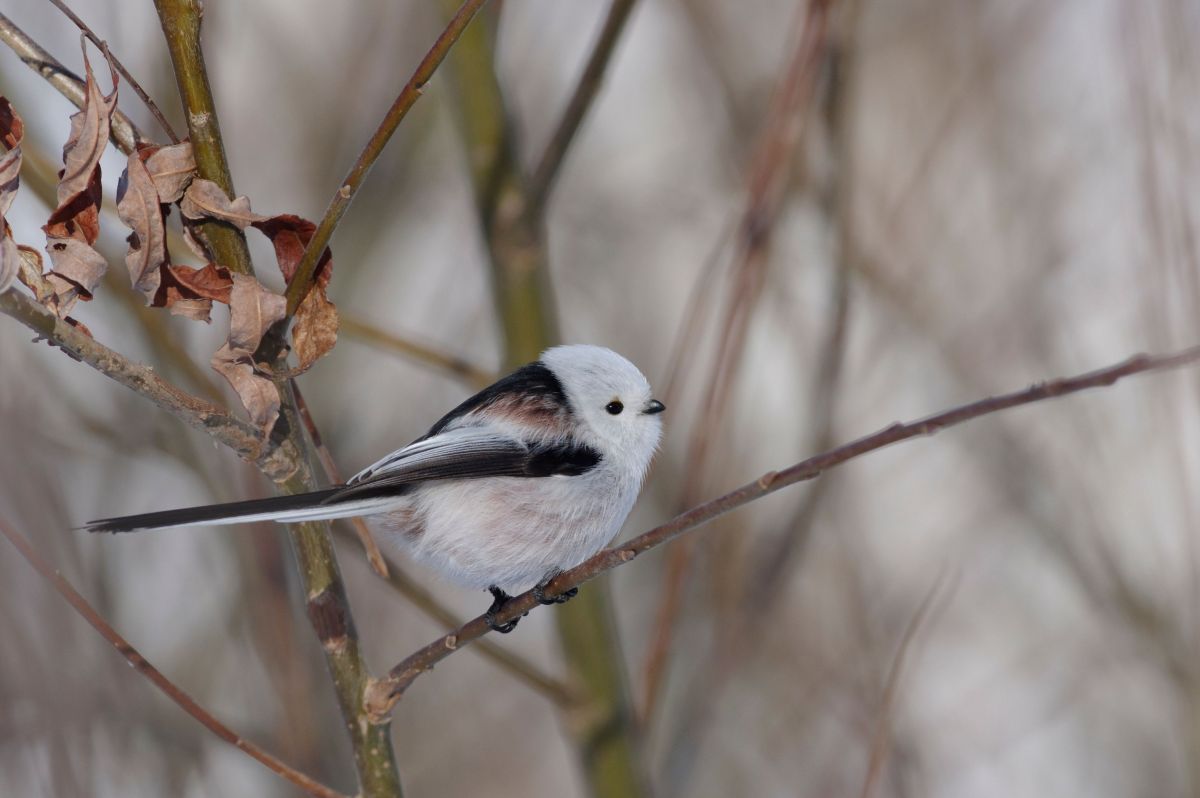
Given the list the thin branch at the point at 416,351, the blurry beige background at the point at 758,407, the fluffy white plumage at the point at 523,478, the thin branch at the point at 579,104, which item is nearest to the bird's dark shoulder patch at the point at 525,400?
the fluffy white plumage at the point at 523,478

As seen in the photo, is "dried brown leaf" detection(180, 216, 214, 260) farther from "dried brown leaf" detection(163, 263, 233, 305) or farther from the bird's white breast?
the bird's white breast

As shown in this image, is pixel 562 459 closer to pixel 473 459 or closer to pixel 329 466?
pixel 473 459

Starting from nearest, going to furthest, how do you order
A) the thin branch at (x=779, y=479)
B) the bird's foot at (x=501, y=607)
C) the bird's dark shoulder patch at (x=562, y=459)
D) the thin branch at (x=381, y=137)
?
1. the thin branch at (x=779, y=479)
2. the thin branch at (x=381, y=137)
3. the bird's foot at (x=501, y=607)
4. the bird's dark shoulder patch at (x=562, y=459)

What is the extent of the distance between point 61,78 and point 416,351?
85 centimetres

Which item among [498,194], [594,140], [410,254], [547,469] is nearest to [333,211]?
[547,469]

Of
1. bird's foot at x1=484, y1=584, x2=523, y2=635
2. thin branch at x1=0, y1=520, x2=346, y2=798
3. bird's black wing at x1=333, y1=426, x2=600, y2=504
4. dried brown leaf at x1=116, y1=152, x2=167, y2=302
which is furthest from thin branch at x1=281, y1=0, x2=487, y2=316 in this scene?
bird's foot at x1=484, y1=584, x2=523, y2=635

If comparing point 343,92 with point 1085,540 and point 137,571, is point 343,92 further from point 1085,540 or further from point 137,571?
point 1085,540

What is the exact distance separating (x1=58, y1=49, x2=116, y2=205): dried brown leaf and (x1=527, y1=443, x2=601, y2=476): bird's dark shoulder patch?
99 centimetres

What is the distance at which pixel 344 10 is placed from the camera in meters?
5.24

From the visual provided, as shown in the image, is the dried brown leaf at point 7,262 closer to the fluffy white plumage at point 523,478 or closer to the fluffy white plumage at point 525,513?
the fluffy white plumage at point 523,478

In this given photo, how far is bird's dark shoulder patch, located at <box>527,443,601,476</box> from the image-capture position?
2.02 m

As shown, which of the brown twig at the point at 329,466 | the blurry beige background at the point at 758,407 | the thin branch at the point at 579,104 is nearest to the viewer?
the brown twig at the point at 329,466

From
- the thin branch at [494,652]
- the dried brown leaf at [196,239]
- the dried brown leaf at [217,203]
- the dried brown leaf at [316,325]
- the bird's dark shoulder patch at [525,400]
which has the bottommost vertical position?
the thin branch at [494,652]

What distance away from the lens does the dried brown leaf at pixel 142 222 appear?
123cm
